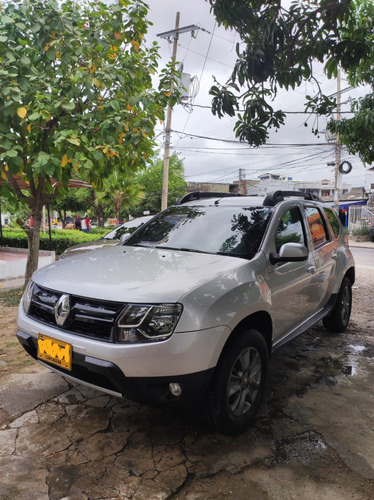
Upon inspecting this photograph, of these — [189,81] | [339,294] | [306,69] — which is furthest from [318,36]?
[189,81]

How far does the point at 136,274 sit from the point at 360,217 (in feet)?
98.8

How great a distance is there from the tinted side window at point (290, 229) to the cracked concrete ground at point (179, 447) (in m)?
1.30

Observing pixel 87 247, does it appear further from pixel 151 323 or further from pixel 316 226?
pixel 151 323

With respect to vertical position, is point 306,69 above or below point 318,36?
below

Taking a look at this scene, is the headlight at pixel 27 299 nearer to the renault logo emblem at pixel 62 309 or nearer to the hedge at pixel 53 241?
the renault logo emblem at pixel 62 309

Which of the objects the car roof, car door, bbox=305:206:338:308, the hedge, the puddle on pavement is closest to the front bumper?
the puddle on pavement

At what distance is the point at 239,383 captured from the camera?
2.51 m

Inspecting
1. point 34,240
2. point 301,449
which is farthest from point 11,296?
point 301,449

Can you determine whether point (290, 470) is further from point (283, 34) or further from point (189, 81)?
point (189, 81)

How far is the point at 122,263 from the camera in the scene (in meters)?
2.77

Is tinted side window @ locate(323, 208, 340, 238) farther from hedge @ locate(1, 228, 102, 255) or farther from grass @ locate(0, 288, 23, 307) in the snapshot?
hedge @ locate(1, 228, 102, 255)

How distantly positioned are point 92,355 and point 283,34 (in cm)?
378

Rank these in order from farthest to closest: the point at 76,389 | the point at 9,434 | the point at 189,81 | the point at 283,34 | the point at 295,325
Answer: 1. the point at 189,81
2. the point at 283,34
3. the point at 295,325
4. the point at 76,389
5. the point at 9,434

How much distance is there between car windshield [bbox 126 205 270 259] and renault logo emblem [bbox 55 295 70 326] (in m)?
1.08
